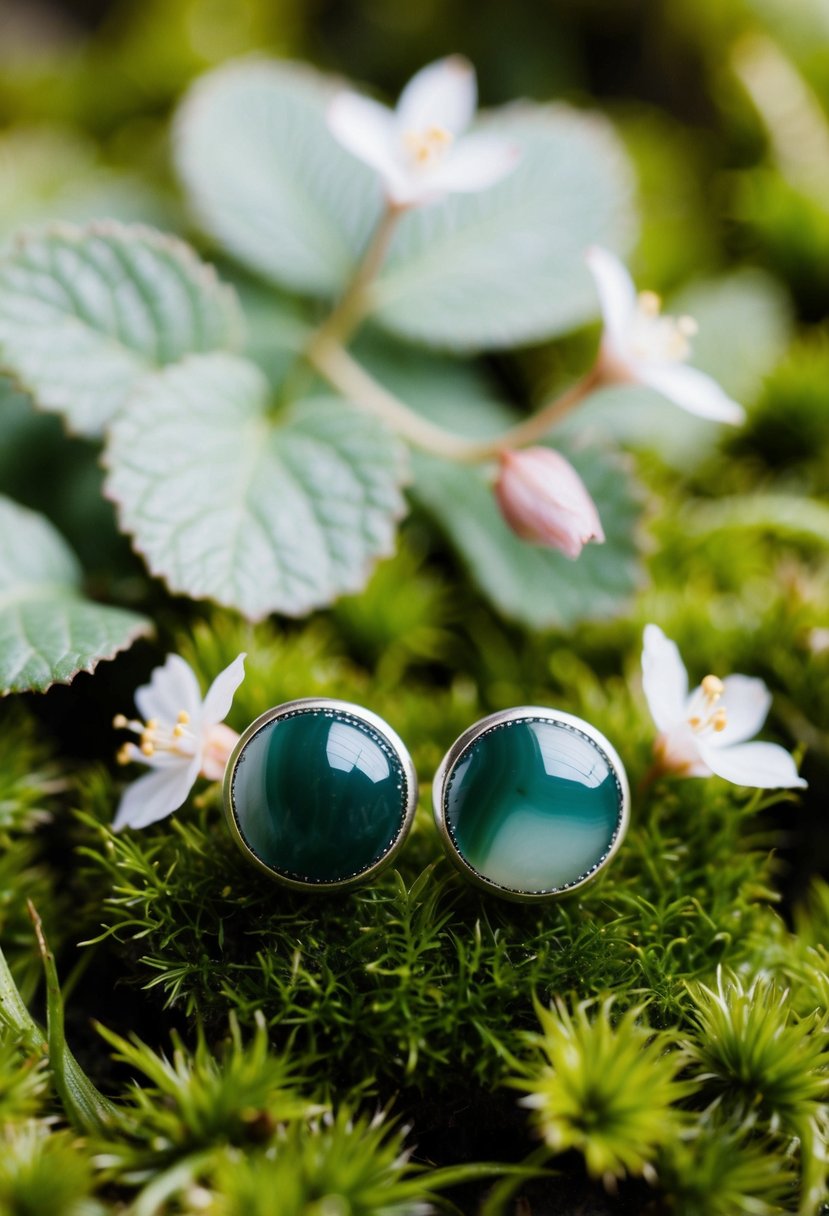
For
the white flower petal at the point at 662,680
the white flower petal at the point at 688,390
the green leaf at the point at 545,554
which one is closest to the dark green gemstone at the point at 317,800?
the white flower petal at the point at 662,680

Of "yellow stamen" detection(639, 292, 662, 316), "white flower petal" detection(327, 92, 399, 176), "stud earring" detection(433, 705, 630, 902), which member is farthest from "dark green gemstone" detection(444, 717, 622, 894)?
"white flower petal" detection(327, 92, 399, 176)

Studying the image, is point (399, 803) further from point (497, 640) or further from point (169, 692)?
point (497, 640)

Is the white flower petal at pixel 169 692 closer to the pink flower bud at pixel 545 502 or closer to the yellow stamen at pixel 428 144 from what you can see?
the pink flower bud at pixel 545 502

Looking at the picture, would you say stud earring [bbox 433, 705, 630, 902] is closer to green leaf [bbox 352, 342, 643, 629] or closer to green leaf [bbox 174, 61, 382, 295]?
green leaf [bbox 352, 342, 643, 629]

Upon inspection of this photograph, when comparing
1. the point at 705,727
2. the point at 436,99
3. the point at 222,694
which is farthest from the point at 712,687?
the point at 436,99

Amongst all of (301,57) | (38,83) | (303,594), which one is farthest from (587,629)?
(38,83)

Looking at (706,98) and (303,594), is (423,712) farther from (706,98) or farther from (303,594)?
(706,98)
